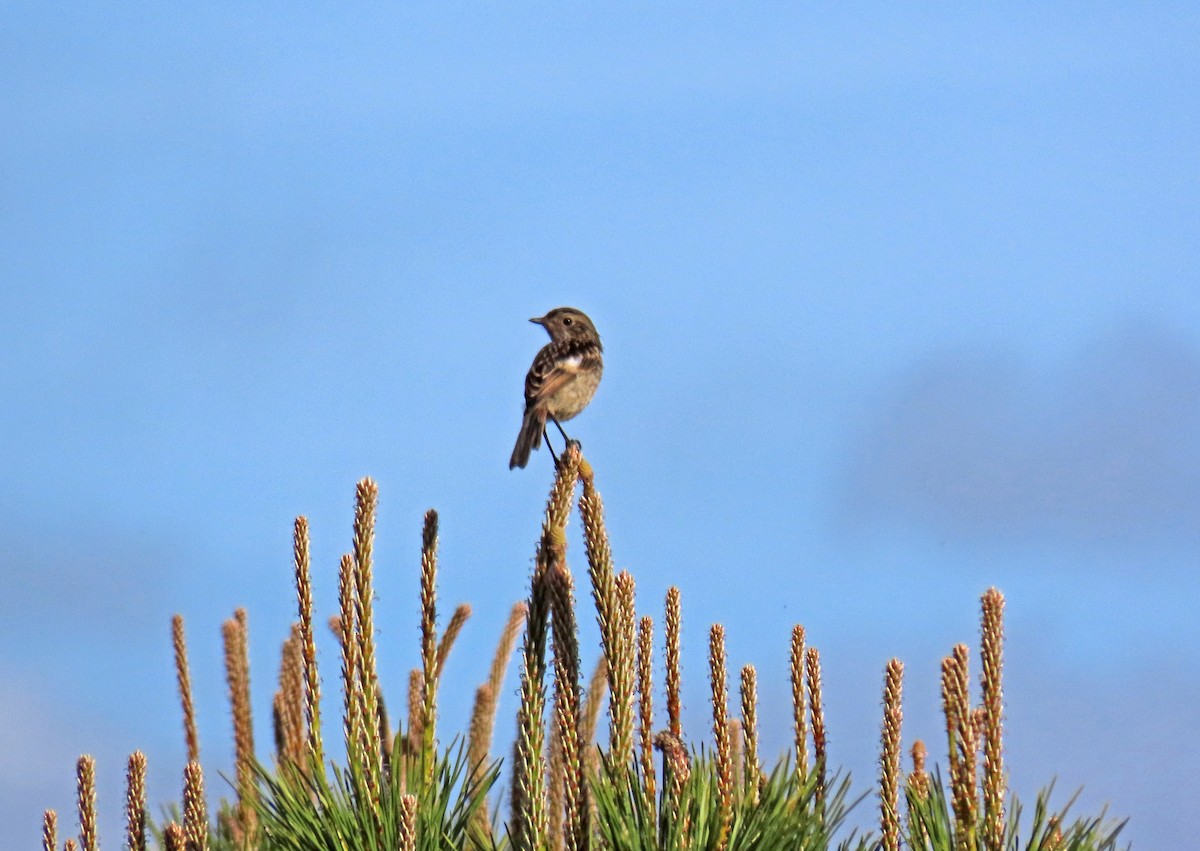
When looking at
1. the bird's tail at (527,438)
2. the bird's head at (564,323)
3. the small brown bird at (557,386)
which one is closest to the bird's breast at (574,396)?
the small brown bird at (557,386)

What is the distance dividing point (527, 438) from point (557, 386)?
749 mm

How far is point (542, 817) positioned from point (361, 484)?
127 cm

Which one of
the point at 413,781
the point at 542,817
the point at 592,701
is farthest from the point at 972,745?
the point at 592,701

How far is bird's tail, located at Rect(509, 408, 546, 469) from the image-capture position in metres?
12.2

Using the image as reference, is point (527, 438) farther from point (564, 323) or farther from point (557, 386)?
point (564, 323)

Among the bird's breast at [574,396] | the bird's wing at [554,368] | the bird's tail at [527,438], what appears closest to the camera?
the bird's tail at [527,438]

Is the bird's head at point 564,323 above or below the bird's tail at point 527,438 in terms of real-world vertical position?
above

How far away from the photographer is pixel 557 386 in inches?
507

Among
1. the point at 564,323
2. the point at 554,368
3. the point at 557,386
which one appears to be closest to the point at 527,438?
the point at 557,386

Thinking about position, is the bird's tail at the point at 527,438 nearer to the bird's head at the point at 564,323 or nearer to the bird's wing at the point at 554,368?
the bird's wing at the point at 554,368

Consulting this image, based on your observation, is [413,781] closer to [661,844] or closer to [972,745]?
[661,844]

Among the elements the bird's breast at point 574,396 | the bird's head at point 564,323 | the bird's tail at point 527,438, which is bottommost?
the bird's tail at point 527,438

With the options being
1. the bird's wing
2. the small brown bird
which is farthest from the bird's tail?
the bird's wing

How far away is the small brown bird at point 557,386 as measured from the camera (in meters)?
12.4
